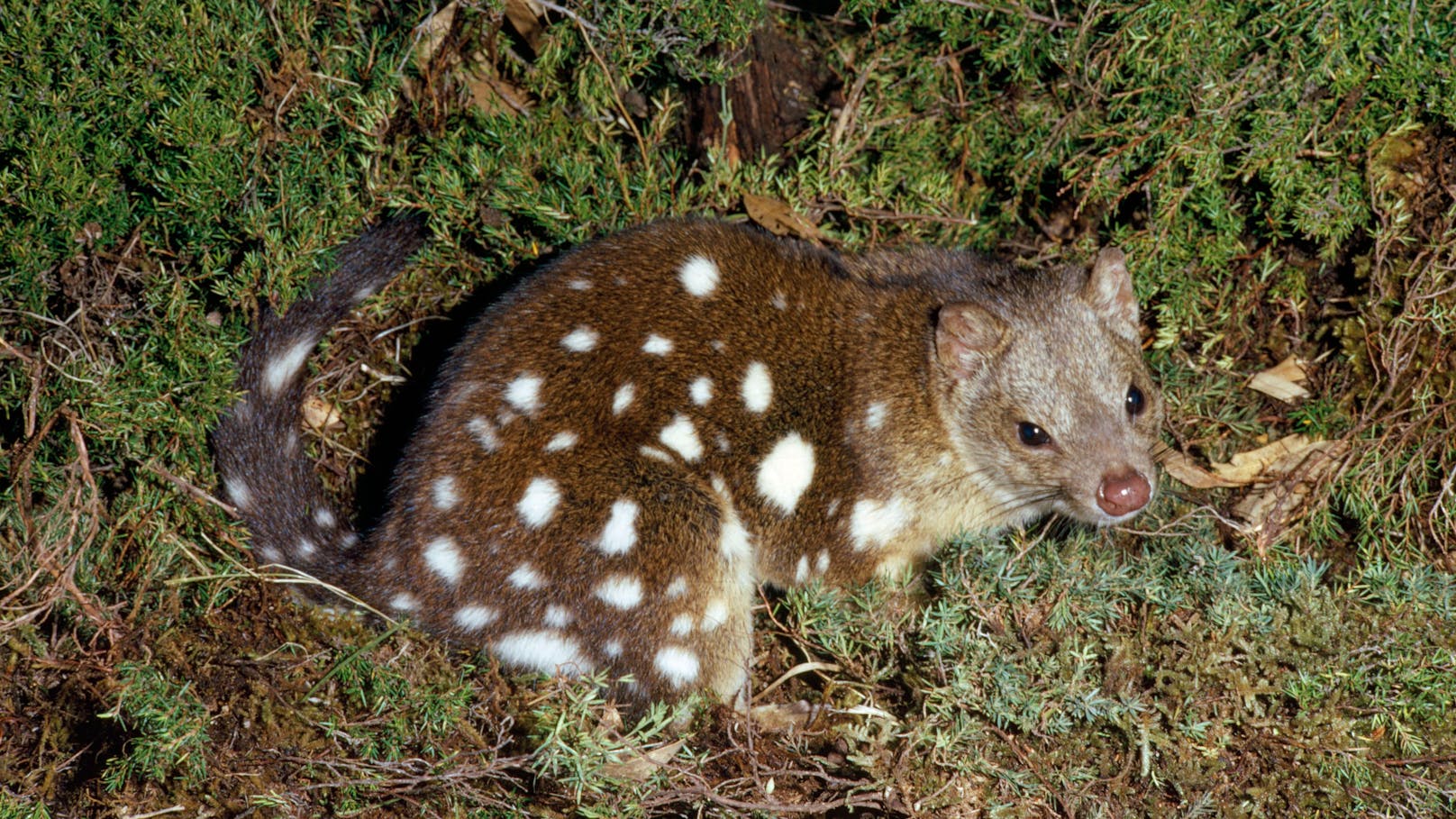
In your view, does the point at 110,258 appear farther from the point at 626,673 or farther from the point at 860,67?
the point at 860,67

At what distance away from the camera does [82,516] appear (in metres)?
4.05

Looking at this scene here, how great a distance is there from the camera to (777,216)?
4.81 metres

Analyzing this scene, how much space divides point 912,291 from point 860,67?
1104mm

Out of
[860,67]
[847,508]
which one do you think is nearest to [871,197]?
[860,67]

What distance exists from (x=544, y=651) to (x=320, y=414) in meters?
1.48

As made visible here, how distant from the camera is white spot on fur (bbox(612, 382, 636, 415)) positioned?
12.7 ft

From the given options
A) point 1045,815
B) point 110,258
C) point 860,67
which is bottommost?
point 1045,815

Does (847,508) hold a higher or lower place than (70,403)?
lower

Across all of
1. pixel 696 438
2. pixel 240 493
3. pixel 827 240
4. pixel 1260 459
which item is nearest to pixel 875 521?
pixel 696 438

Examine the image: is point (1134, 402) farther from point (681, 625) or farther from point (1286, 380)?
point (681, 625)

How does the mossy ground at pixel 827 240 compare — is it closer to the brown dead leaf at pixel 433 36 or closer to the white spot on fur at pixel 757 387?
the brown dead leaf at pixel 433 36

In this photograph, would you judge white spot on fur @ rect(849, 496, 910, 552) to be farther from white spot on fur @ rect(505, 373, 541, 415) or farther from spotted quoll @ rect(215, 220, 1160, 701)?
white spot on fur @ rect(505, 373, 541, 415)

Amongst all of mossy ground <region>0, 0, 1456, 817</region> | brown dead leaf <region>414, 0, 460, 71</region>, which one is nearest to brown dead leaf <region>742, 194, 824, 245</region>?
mossy ground <region>0, 0, 1456, 817</region>

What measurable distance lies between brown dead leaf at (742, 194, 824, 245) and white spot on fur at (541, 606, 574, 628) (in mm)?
1892
